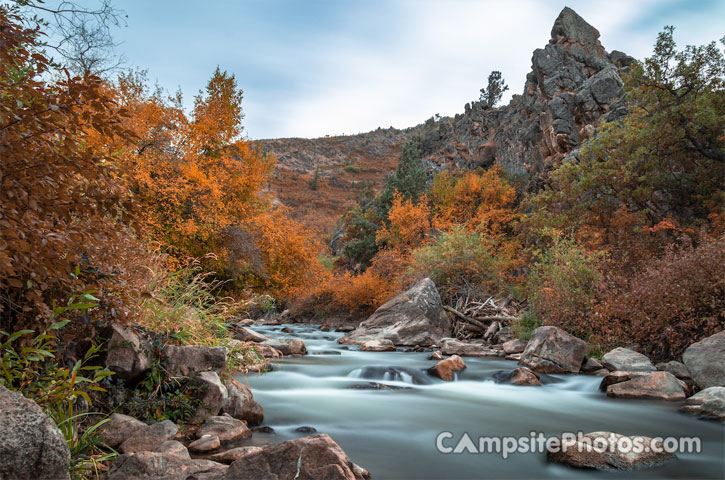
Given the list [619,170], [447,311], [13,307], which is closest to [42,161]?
[13,307]

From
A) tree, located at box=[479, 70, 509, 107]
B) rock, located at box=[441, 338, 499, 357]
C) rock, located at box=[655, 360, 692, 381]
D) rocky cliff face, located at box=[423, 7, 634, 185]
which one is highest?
tree, located at box=[479, 70, 509, 107]

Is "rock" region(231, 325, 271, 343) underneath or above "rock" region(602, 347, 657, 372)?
underneath

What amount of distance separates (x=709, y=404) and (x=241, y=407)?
19.7 ft

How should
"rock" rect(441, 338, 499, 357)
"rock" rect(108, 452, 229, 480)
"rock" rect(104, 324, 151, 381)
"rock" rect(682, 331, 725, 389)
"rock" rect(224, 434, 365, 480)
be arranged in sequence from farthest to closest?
"rock" rect(441, 338, 499, 357) → "rock" rect(682, 331, 725, 389) → "rock" rect(104, 324, 151, 381) → "rock" rect(108, 452, 229, 480) → "rock" rect(224, 434, 365, 480)

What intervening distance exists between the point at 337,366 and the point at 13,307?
6.53m

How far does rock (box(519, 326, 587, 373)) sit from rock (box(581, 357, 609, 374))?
5.0 inches

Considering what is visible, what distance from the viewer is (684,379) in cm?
730

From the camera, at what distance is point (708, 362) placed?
6.90 m

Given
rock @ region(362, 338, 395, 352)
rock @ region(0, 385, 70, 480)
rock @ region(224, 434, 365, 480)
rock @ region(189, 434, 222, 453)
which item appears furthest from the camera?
rock @ region(362, 338, 395, 352)

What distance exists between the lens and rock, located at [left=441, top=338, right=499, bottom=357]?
36.7 ft

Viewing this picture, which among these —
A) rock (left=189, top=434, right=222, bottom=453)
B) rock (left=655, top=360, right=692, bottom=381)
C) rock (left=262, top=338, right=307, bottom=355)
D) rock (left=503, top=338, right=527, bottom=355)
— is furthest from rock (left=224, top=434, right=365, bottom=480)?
rock (left=503, top=338, right=527, bottom=355)

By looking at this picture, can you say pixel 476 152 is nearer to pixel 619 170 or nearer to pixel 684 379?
pixel 619 170

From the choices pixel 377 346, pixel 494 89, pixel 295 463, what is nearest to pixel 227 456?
pixel 295 463

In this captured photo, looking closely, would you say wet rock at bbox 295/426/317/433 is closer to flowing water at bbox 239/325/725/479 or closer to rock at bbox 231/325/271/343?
flowing water at bbox 239/325/725/479
